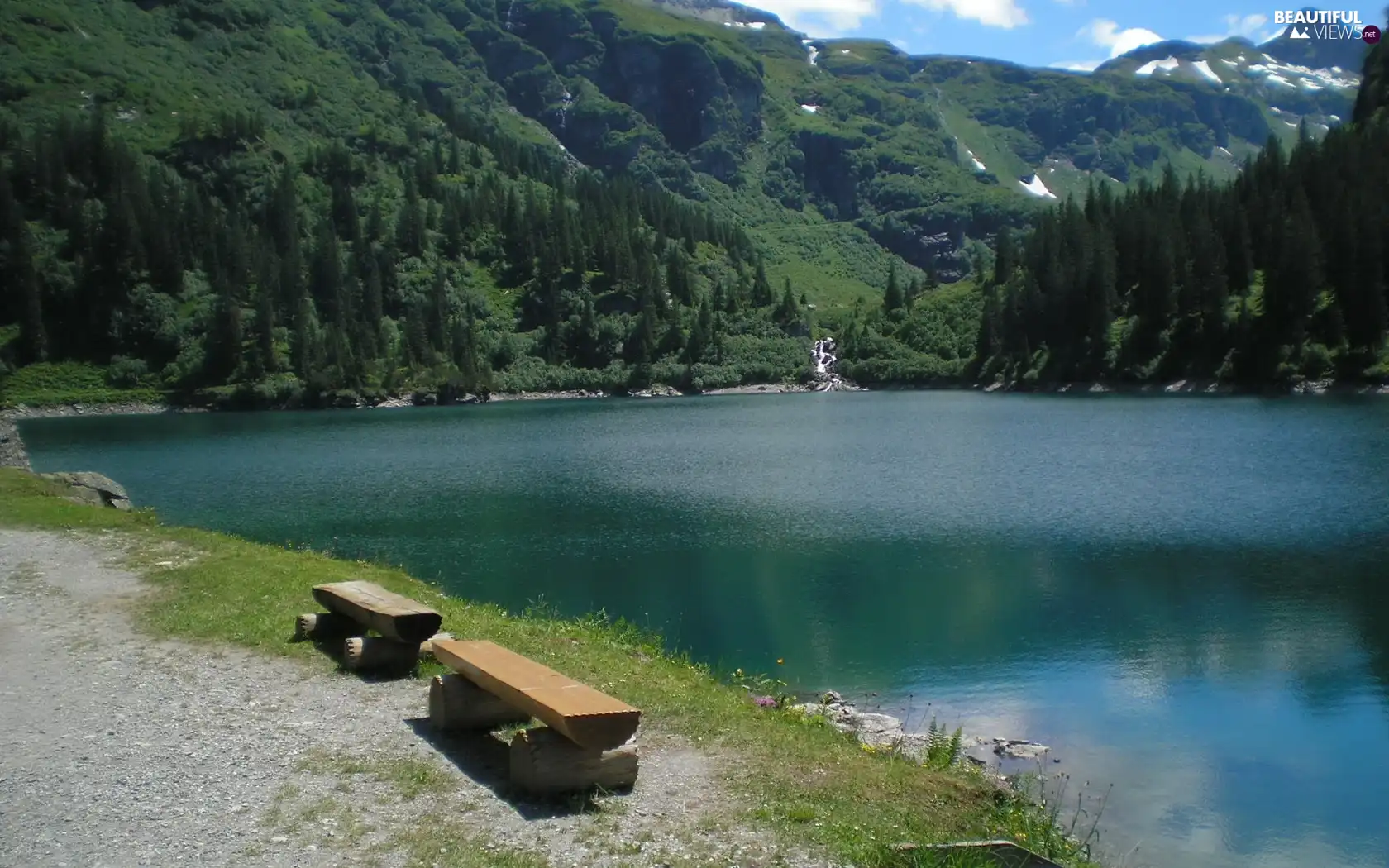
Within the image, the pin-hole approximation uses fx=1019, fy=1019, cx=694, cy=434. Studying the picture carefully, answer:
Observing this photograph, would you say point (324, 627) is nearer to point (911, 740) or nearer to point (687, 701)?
point (687, 701)

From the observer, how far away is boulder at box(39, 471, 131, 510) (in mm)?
32875

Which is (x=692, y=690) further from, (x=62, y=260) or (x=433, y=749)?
(x=62, y=260)

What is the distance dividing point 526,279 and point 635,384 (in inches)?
1385

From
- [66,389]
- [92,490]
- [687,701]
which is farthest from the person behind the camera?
[66,389]

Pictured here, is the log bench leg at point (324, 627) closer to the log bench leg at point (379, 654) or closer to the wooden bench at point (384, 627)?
the wooden bench at point (384, 627)

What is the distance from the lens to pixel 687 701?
1297 centimetres

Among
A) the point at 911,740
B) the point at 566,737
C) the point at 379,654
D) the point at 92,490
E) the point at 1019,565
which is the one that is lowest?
the point at 1019,565

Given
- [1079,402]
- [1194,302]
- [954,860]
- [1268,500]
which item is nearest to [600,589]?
[954,860]

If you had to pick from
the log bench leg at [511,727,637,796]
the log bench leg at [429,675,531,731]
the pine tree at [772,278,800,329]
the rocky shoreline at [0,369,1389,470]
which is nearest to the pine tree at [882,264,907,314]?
the rocky shoreline at [0,369,1389,470]

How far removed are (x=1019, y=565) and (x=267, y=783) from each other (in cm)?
2738

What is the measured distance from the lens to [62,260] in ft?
523

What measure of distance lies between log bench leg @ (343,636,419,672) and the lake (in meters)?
9.59

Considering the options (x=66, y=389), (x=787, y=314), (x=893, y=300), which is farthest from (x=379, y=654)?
(x=787, y=314)

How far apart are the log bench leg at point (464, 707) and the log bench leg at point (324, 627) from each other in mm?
4461
